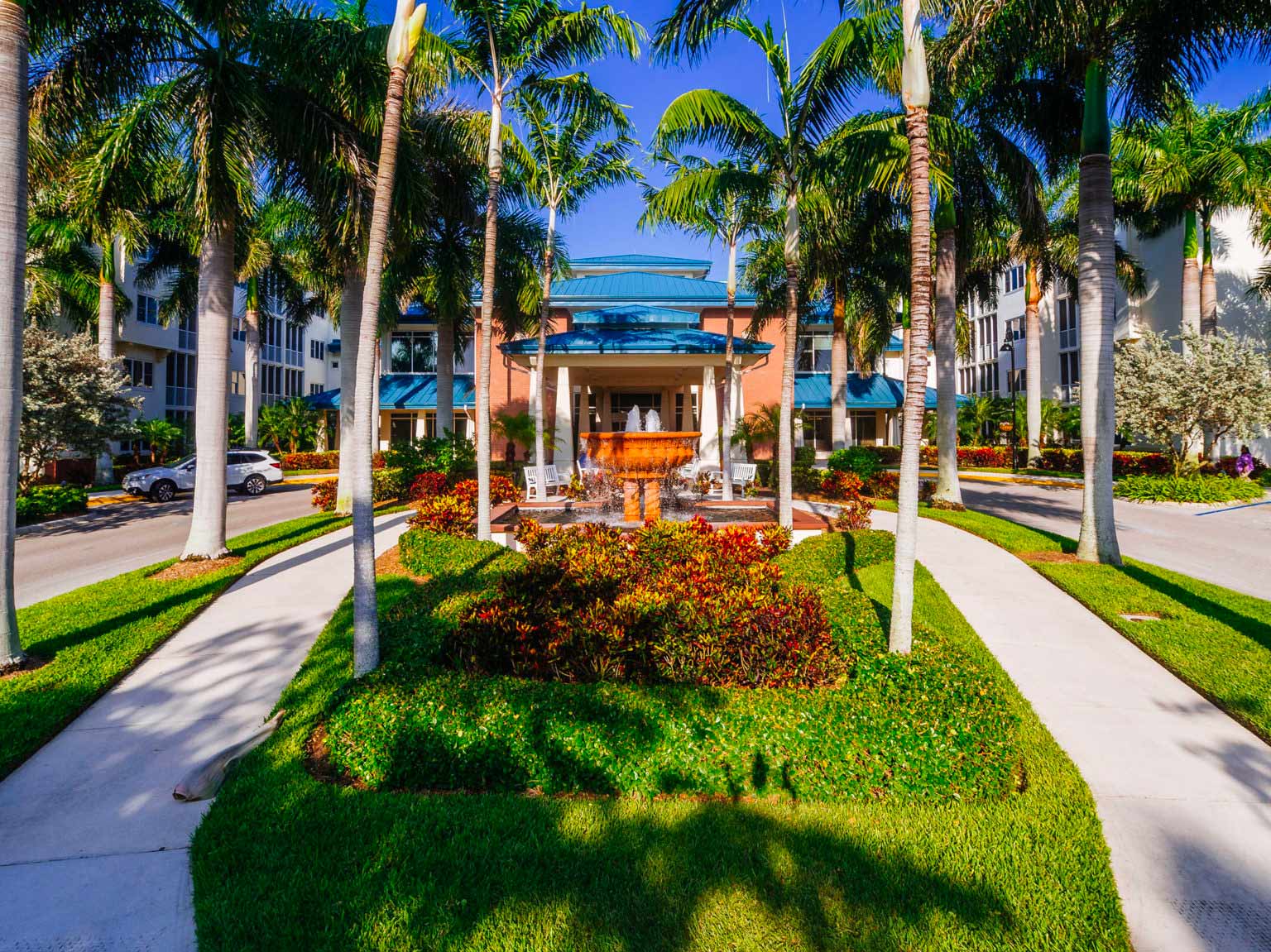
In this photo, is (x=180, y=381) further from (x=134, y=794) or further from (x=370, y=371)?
(x=134, y=794)

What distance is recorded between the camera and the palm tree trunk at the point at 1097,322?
33.8 ft

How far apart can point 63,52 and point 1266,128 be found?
32.6 meters

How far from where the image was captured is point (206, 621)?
7.58 m

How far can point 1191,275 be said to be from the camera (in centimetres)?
2384

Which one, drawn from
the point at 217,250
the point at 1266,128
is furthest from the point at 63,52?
the point at 1266,128

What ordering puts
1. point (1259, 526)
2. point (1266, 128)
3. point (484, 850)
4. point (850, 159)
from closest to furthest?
point (484, 850), point (850, 159), point (1259, 526), point (1266, 128)

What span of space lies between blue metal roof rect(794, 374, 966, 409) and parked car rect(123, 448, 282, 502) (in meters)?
22.0

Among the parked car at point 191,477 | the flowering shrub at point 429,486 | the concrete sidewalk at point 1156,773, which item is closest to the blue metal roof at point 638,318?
the flowering shrub at point 429,486

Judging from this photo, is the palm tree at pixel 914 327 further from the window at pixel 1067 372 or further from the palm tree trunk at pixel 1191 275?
the window at pixel 1067 372

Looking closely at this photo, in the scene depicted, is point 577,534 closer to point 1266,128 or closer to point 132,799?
point 132,799

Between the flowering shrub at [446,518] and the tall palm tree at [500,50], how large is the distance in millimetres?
310

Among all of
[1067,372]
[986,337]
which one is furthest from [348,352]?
[986,337]

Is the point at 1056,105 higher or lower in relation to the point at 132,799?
higher

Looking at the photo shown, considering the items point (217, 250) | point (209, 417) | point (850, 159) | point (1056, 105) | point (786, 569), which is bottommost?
point (786, 569)
